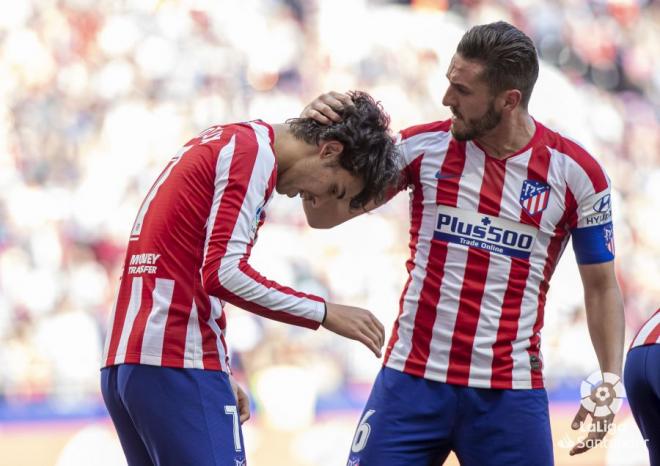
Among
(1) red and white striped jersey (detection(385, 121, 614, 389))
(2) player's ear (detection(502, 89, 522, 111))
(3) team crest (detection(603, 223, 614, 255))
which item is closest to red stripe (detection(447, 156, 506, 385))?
(1) red and white striped jersey (detection(385, 121, 614, 389))

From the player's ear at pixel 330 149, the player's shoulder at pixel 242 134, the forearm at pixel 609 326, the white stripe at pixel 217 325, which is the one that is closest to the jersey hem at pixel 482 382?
the forearm at pixel 609 326

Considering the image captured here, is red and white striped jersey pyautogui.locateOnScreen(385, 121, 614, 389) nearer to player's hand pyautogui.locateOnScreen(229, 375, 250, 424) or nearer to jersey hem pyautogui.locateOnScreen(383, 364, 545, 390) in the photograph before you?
jersey hem pyautogui.locateOnScreen(383, 364, 545, 390)

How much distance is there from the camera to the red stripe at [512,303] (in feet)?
9.89

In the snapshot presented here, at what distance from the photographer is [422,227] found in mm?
3129

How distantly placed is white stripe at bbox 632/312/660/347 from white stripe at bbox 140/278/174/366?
1.34 m

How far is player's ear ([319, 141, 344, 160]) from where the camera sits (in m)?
2.68

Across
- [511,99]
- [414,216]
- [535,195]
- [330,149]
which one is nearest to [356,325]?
[330,149]

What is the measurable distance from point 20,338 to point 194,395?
4.35m

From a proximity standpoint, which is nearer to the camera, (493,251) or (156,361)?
(156,361)

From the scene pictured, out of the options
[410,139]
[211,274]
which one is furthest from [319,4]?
[211,274]

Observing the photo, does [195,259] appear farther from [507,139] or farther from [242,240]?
[507,139]

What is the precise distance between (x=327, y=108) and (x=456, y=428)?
3.41 feet

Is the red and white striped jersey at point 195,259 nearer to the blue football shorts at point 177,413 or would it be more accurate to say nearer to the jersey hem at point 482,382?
the blue football shorts at point 177,413

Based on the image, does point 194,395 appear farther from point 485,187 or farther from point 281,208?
point 281,208
